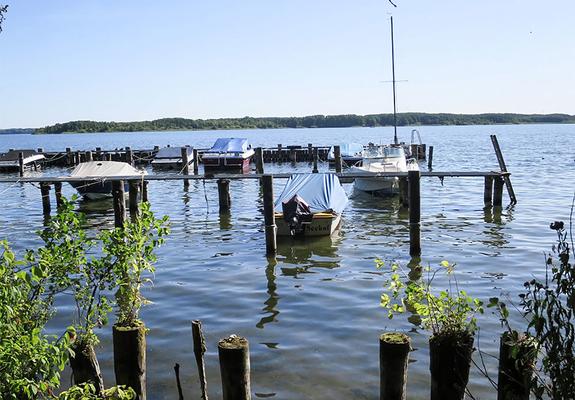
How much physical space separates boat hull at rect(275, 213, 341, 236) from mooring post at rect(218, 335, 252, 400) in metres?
12.5

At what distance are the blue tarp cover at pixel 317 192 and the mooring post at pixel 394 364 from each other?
44.1 ft

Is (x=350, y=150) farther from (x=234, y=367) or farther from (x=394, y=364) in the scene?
(x=234, y=367)

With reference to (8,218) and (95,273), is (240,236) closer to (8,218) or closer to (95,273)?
(8,218)

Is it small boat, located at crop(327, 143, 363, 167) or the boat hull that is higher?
small boat, located at crop(327, 143, 363, 167)

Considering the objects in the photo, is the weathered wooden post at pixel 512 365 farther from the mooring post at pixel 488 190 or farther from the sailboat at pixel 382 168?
the sailboat at pixel 382 168

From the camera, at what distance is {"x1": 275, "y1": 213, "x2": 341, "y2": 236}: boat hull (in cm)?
1966

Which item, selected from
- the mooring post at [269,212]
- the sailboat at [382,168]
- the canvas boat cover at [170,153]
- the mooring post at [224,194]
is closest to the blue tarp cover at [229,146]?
the canvas boat cover at [170,153]

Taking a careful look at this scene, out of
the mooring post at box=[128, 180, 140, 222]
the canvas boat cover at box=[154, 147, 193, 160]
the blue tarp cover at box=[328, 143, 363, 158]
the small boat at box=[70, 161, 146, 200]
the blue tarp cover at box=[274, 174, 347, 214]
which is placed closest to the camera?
the blue tarp cover at box=[274, 174, 347, 214]

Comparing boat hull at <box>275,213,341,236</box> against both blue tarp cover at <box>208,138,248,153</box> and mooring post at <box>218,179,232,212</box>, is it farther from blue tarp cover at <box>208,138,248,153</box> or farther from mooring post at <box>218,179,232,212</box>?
blue tarp cover at <box>208,138,248,153</box>

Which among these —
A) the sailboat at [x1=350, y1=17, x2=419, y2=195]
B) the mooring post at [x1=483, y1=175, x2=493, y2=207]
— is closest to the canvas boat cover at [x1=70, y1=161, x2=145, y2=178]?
the sailboat at [x1=350, y1=17, x2=419, y2=195]

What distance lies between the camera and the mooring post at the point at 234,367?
694 cm

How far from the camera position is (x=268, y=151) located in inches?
2258

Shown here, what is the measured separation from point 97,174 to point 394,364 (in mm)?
24224

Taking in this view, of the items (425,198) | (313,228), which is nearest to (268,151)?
(425,198)
